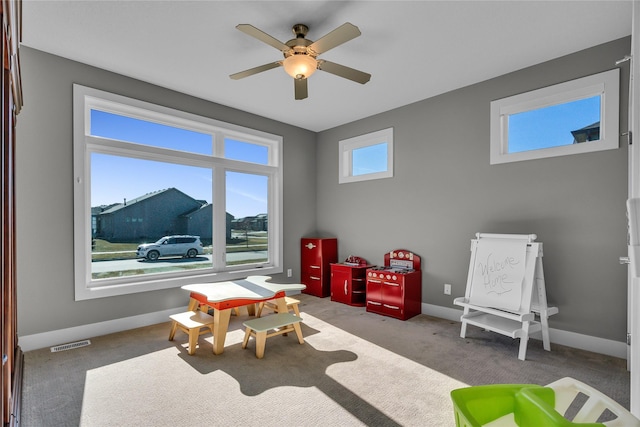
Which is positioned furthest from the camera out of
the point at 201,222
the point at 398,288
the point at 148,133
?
the point at 201,222

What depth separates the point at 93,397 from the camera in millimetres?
2115

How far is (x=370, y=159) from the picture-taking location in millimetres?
4789

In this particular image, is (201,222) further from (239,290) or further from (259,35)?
(259,35)

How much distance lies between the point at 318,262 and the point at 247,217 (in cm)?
131

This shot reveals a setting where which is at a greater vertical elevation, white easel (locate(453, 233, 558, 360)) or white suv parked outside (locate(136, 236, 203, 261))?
white suv parked outside (locate(136, 236, 203, 261))

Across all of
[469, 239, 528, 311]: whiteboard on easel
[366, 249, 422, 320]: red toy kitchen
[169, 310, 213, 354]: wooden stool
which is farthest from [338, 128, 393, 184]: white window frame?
[169, 310, 213, 354]: wooden stool

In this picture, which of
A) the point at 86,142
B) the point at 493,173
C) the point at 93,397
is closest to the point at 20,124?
the point at 86,142

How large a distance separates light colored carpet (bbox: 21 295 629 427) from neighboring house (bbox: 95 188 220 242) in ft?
3.56

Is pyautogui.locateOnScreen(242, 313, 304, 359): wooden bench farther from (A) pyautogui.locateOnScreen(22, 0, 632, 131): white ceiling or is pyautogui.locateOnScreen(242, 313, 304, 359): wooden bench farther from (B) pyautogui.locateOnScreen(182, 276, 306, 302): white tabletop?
(A) pyautogui.locateOnScreen(22, 0, 632, 131): white ceiling

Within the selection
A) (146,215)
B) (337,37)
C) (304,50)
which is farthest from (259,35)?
(146,215)

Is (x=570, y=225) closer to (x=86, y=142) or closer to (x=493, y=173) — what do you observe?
(x=493, y=173)

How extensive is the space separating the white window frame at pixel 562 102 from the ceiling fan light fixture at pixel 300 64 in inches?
86.5

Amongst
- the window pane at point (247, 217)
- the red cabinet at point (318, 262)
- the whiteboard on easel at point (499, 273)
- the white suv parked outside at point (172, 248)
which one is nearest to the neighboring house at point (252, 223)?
the window pane at point (247, 217)

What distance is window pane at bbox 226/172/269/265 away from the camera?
444 centimetres
